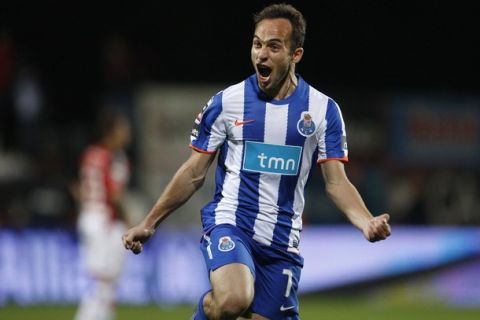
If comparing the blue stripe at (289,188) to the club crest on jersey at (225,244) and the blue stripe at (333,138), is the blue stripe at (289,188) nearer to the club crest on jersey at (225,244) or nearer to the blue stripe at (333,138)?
the blue stripe at (333,138)

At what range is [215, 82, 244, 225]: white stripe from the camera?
6.30m

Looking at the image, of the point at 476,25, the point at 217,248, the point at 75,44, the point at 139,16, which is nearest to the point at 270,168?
the point at 217,248

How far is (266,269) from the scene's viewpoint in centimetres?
629

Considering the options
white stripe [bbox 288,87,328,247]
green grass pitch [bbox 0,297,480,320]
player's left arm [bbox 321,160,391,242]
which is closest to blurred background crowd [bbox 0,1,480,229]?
green grass pitch [bbox 0,297,480,320]

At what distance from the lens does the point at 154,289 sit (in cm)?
1328

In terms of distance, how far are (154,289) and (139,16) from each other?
641cm

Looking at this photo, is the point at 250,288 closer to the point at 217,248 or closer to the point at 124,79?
the point at 217,248

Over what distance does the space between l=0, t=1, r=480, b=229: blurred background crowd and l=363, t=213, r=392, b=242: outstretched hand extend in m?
7.98

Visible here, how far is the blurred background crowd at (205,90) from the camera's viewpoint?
14.9m

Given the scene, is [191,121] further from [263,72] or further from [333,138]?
[263,72]

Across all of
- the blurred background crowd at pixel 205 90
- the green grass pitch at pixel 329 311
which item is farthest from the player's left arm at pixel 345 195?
the blurred background crowd at pixel 205 90

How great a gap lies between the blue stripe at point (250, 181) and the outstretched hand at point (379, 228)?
0.73 meters

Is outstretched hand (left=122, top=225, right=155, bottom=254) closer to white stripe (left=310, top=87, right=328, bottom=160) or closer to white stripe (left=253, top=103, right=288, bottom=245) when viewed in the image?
white stripe (left=253, top=103, right=288, bottom=245)

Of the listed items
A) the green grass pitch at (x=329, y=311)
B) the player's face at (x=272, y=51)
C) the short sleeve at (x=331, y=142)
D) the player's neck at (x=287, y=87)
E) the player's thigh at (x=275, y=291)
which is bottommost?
the green grass pitch at (x=329, y=311)
